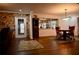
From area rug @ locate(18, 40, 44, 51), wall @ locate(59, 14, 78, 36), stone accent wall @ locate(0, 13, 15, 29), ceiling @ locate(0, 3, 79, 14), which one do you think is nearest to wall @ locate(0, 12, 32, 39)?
stone accent wall @ locate(0, 13, 15, 29)

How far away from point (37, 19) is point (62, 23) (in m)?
0.57

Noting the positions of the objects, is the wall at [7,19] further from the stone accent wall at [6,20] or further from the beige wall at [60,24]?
the beige wall at [60,24]

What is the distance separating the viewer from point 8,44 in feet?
11.6

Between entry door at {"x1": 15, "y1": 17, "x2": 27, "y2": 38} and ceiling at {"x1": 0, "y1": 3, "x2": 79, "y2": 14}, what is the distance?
0.71ft

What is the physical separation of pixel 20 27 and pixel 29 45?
456mm

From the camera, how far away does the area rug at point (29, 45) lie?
11.6ft

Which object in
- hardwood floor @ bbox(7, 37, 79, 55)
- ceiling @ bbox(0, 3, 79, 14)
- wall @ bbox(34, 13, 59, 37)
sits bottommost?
hardwood floor @ bbox(7, 37, 79, 55)

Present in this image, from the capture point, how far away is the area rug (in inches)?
139

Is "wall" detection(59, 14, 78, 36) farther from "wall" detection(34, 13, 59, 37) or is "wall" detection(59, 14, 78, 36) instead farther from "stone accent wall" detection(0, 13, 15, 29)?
"stone accent wall" detection(0, 13, 15, 29)

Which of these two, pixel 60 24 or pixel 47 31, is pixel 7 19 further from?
pixel 60 24

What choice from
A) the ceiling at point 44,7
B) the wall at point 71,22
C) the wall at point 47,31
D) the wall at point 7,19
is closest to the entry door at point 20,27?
the wall at point 7,19
